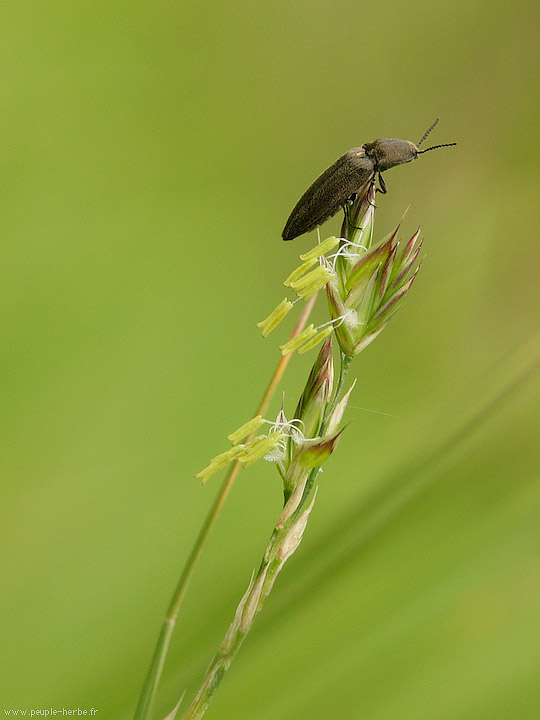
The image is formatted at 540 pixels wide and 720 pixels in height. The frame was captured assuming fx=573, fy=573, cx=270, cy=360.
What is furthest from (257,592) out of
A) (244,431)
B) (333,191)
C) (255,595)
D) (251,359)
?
(251,359)

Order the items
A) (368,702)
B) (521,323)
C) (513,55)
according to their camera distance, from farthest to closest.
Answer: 1. (513,55)
2. (521,323)
3. (368,702)

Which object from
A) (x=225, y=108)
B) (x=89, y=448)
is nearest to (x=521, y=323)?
(x=225, y=108)

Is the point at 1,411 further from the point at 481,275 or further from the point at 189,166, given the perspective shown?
the point at 481,275

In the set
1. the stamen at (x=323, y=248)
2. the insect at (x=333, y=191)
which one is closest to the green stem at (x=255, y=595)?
the stamen at (x=323, y=248)

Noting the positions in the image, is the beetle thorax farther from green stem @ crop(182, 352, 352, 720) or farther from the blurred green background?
green stem @ crop(182, 352, 352, 720)

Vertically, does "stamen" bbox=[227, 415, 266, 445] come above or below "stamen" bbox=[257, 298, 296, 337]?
below

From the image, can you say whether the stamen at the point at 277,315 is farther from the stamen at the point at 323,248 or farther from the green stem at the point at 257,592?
the green stem at the point at 257,592

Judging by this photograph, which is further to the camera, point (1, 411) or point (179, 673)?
point (1, 411)

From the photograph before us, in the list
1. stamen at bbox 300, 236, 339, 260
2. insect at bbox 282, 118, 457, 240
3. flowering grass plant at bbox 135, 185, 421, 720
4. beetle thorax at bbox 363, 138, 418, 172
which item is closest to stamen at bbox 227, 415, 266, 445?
flowering grass plant at bbox 135, 185, 421, 720
